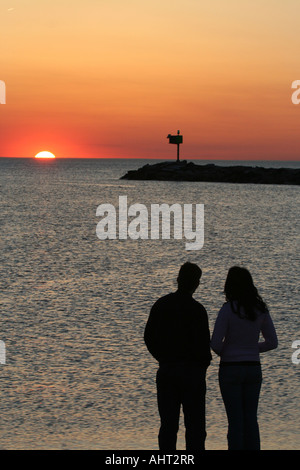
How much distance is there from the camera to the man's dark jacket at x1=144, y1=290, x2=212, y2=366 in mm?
5480

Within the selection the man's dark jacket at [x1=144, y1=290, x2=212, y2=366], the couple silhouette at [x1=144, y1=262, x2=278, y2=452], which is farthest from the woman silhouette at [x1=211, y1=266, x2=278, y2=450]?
the man's dark jacket at [x1=144, y1=290, x2=212, y2=366]

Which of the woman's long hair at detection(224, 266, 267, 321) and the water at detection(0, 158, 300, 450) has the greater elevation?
the woman's long hair at detection(224, 266, 267, 321)

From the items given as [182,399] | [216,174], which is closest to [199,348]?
[182,399]

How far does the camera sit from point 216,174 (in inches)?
4995

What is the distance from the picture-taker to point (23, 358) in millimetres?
11859

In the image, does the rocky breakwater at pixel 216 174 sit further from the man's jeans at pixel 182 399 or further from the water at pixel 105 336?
the man's jeans at pixel 182 399

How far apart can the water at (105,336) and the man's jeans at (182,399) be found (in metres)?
2.22

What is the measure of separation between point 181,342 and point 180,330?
0.31ft

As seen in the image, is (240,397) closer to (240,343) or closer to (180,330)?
(240,343)

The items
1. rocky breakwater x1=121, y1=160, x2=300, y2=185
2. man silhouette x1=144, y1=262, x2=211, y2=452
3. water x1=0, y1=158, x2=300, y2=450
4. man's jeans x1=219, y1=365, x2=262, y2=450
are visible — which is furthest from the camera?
rocky breakwater x1=121, y1=160, x2=300, y2=185

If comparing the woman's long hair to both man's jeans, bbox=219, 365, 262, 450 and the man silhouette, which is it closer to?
the man silhouette

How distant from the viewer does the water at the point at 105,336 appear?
8.45 metres
